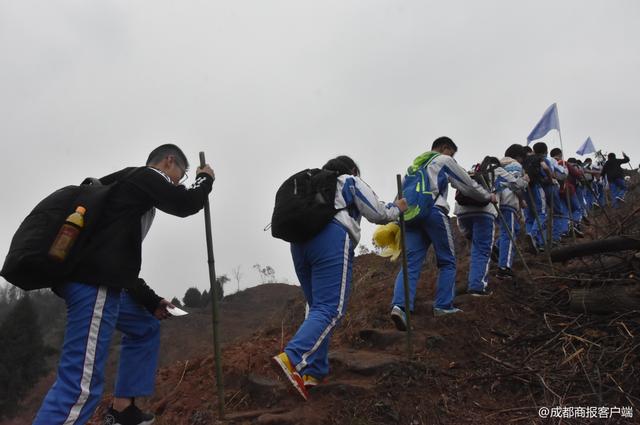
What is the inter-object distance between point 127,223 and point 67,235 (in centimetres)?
37

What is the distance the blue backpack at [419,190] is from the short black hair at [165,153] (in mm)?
2421

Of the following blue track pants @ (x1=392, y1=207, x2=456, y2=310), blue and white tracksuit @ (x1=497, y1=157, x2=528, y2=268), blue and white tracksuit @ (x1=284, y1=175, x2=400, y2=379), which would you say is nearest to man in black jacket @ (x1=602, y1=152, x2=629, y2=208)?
blue and white tracksuit @ (x1=497, y1=157, x2=528, y2=268)

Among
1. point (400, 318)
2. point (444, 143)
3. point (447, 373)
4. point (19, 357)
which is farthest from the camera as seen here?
point (19, 357)

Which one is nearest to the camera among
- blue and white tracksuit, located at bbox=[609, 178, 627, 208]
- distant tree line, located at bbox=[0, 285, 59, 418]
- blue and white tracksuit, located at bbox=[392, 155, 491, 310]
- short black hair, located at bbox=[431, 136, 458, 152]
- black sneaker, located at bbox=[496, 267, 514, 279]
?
blue and white tracksuit, located at bbox=[392, 155, 491, 310]

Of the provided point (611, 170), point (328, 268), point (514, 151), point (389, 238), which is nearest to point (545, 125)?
point (514, 151)

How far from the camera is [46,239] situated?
273 cm

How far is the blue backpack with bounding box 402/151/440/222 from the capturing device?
16.6 ft

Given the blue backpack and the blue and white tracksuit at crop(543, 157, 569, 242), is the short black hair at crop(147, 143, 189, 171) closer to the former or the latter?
the blue backpack

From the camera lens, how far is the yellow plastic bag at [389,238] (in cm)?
525

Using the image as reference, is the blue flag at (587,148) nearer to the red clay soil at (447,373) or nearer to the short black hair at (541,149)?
the short black hair at (541,149)

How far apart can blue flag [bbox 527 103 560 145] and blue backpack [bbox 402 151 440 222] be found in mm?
4585

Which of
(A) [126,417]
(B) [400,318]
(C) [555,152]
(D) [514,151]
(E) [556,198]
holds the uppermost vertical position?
(C) [555,152]

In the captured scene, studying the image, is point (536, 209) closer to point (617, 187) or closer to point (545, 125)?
point (545, 125)

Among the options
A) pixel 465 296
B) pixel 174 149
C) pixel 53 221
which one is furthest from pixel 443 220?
pixel 53 221
